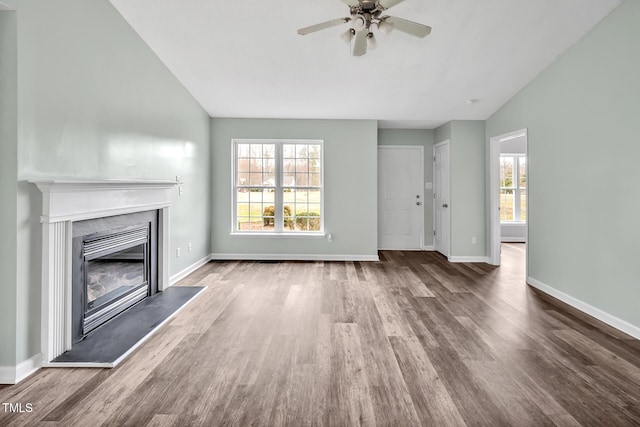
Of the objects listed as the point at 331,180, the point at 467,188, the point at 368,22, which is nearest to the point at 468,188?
the point at 467,188

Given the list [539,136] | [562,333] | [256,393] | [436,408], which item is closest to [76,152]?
[256,393]

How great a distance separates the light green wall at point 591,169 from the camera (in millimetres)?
2871

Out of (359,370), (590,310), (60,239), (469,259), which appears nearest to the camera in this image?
(359,370)

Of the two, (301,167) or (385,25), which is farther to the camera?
(301,167)

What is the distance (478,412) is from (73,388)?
2.35m

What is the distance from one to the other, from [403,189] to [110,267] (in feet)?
17.1

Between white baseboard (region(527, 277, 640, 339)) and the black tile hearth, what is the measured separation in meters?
4.01

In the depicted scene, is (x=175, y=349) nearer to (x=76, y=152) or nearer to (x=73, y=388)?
(x=73, y=388)

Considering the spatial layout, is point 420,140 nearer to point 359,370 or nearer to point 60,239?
point 359,370

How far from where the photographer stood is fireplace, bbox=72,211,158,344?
8.61ft

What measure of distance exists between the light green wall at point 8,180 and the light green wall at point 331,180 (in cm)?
361

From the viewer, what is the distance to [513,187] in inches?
314

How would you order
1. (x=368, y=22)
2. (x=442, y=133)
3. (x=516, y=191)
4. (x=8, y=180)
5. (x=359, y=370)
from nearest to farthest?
(x=8, y=180)
(x=359, y=370)
(x=368, y=22)
(x=442, y=133)
(x=516, y=191)

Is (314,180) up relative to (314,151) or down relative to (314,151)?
down
